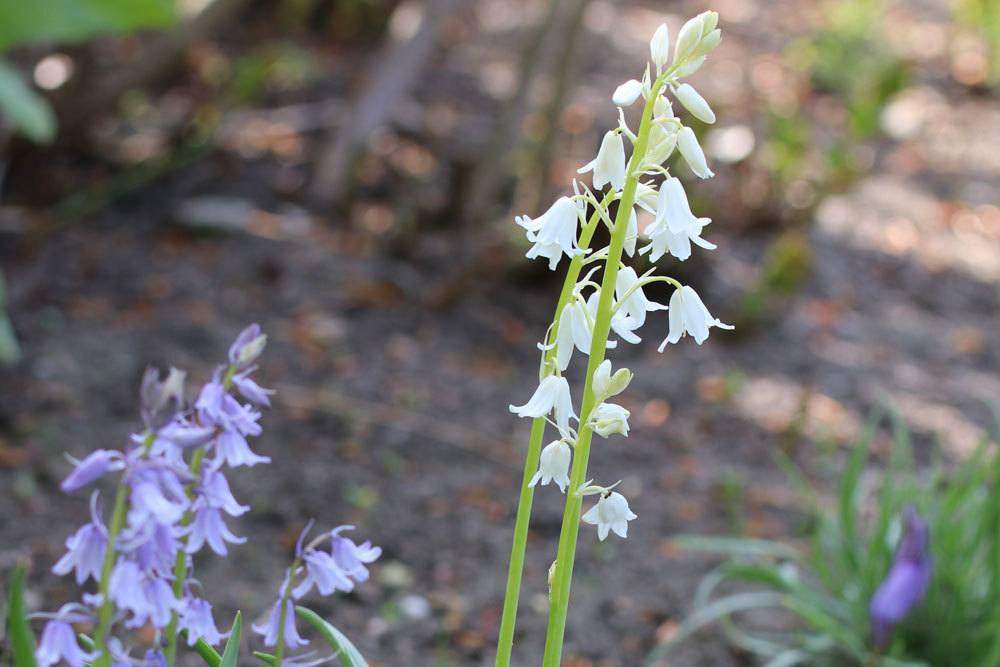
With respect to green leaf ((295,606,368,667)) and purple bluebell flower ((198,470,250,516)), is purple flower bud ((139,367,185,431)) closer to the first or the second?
purple bluebell flower ((198,470,250,516))

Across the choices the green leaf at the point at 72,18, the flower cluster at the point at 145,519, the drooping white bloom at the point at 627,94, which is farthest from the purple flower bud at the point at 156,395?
the green leaf at the point at 72,18

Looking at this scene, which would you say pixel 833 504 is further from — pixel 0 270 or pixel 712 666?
pixel 0 270

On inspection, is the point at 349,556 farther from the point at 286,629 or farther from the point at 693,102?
the point at 693,102

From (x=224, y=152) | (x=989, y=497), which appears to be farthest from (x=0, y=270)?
(x=989, y=497)

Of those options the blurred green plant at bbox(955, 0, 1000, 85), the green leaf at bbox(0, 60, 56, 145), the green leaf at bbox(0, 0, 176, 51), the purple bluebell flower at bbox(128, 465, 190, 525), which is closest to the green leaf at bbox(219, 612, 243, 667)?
the purple bluebell flower at bbox(128, 465, 190, 525)

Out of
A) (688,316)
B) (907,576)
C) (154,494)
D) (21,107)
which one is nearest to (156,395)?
(154,494)
